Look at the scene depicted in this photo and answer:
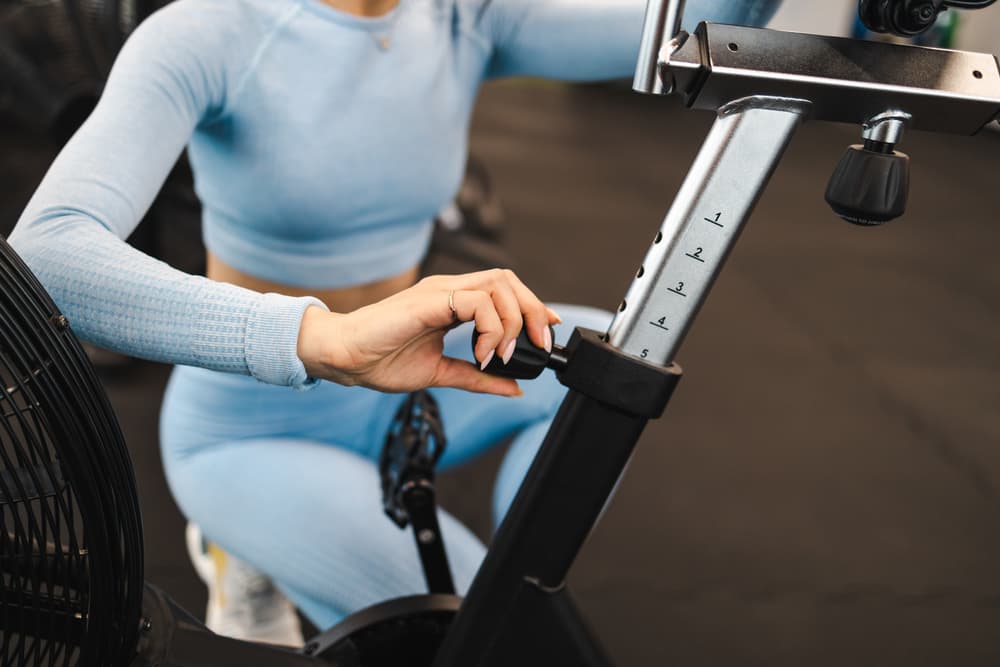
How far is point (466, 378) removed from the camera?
610mm

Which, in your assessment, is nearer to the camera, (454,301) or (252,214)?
(454,301)

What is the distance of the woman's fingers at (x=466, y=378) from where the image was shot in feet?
1.99

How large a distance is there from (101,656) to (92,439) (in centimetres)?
14

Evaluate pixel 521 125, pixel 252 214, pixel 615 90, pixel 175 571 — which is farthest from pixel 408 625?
pixel 615 90

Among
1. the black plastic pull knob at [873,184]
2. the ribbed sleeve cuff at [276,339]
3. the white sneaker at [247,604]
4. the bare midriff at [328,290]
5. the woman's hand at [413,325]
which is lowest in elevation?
the white sneaker at [247,604]

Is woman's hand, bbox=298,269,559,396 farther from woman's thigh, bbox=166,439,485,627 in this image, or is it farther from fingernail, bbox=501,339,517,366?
woman's thigh, bbox=166,439,485,627

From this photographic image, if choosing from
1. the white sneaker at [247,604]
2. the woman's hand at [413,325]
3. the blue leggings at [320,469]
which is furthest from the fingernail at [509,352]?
the white sneaker at [247,604]

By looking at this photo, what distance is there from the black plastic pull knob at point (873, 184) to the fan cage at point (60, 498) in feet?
1.44

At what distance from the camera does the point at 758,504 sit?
1.86 meters

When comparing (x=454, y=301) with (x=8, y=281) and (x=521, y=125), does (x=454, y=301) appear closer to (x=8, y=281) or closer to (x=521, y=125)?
(x=8, y=281)

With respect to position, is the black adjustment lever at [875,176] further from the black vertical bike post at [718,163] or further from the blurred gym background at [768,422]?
the blurred gym background at [768,422]

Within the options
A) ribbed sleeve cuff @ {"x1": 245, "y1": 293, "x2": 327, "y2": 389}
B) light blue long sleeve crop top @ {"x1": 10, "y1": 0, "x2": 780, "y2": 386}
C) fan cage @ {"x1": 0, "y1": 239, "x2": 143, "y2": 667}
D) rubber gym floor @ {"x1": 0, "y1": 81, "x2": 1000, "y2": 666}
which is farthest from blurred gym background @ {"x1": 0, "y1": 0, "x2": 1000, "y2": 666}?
fan cage @ {"x1": 0, "y1": 239, "x2": 143, "y2": 667}

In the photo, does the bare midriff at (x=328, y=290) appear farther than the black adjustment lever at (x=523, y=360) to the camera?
Yes

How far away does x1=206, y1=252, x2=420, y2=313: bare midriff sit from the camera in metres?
1.00
